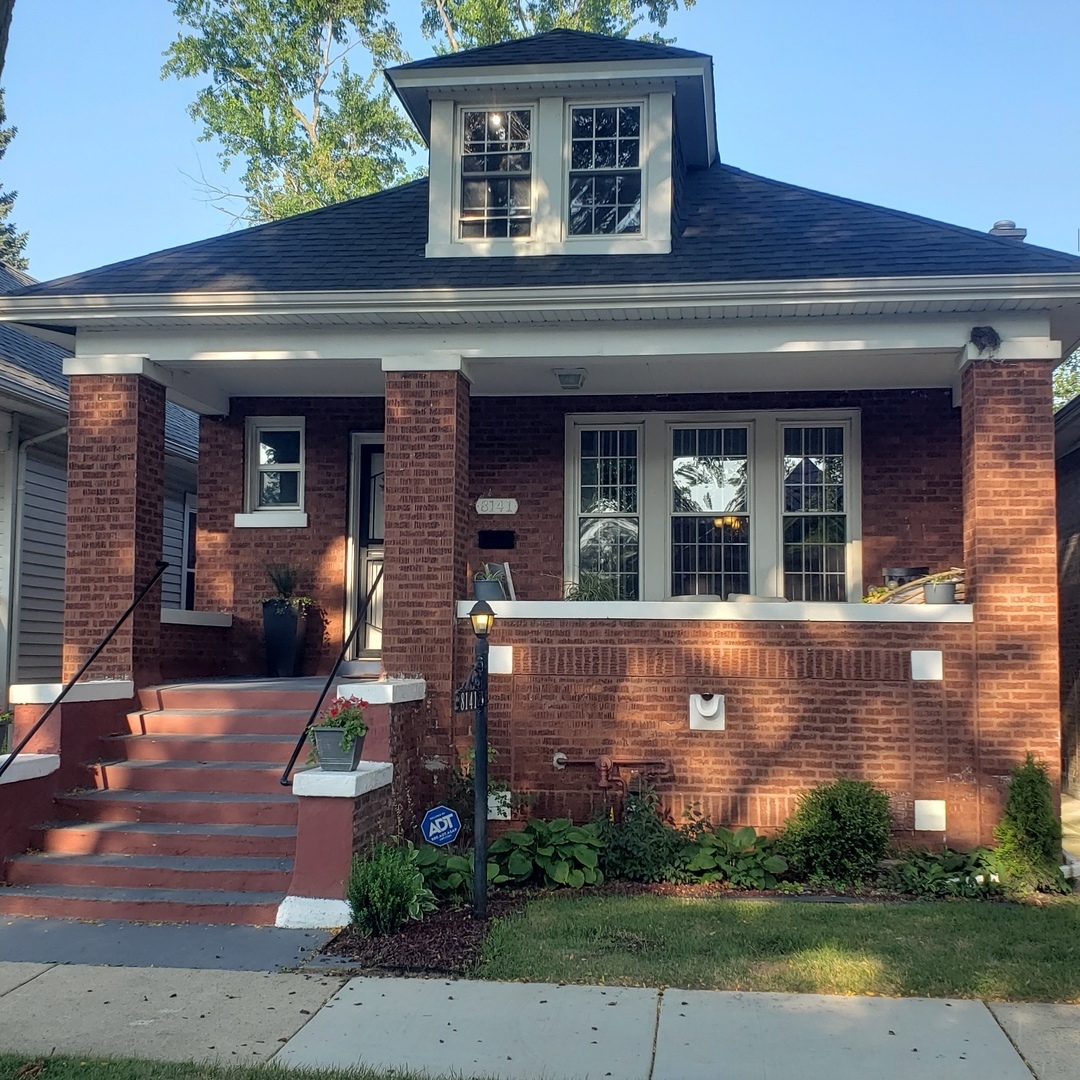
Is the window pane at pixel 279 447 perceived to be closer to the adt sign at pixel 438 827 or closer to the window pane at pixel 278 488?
the window pane at pixel 278 488

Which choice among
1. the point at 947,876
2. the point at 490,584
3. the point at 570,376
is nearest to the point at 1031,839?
the point at 947,876

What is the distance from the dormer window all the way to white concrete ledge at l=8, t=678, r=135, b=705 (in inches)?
190

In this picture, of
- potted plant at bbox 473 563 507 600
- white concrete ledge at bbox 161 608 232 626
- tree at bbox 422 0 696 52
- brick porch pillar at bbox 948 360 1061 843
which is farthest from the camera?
tree at bbox 422 0 696 52

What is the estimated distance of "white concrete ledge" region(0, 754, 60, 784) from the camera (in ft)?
25.1

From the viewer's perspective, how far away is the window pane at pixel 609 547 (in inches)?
428

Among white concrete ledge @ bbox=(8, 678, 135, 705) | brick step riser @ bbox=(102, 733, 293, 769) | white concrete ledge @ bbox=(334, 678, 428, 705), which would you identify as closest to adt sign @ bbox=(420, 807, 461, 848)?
white concrete ledge @ bbox=(334, 678, 428, 705)

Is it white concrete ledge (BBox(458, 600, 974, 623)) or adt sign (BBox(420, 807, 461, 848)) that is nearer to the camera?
adt sign (BBox(420, 807, 461, 848))

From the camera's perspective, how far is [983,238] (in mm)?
8922

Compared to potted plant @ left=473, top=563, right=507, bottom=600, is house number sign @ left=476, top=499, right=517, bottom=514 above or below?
above

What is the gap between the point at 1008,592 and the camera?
8398 mm

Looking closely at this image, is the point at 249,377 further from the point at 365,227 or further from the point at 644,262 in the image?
the point at 644,262

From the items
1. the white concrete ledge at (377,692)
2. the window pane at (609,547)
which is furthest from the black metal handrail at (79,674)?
the window pane at (609,547)

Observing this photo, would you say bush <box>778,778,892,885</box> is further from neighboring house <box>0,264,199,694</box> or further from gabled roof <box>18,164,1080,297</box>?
neighboring house <box>0,264,199,694</box>

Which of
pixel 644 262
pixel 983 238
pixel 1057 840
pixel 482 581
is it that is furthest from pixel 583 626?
pixel 983 238
